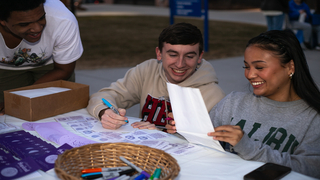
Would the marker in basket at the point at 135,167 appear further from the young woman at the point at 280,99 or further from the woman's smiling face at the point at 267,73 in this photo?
the woman's smiling face at the point at 267,73

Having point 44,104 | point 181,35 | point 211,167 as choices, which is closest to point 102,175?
point 211,167

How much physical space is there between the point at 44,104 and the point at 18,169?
0.78 meters

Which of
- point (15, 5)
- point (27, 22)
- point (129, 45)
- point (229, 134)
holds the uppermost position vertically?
point (15, 5)

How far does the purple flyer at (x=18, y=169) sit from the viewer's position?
4.11 feet

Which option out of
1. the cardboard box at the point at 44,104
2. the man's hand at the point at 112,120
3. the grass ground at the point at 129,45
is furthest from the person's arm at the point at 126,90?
the grass ground at the point at 129,45

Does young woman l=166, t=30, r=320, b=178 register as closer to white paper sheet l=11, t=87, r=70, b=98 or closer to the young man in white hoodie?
the young man in white hoodie

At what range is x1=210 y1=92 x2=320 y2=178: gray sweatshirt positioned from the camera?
4.88 ft

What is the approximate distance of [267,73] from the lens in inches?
70.1

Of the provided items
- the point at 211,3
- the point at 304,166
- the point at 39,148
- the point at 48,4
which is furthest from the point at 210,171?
the point at 211,3

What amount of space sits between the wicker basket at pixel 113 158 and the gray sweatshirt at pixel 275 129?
388mm

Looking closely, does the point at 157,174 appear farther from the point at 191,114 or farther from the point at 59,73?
the point at 59,73

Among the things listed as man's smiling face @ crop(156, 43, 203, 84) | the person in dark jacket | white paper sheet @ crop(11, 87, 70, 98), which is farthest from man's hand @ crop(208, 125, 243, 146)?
the person in dark jacket

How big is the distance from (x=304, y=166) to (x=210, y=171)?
460 mm

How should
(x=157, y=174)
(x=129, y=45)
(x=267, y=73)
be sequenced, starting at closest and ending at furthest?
(x=157, y=174), (x=267, y=73), (x=129, y=45)
